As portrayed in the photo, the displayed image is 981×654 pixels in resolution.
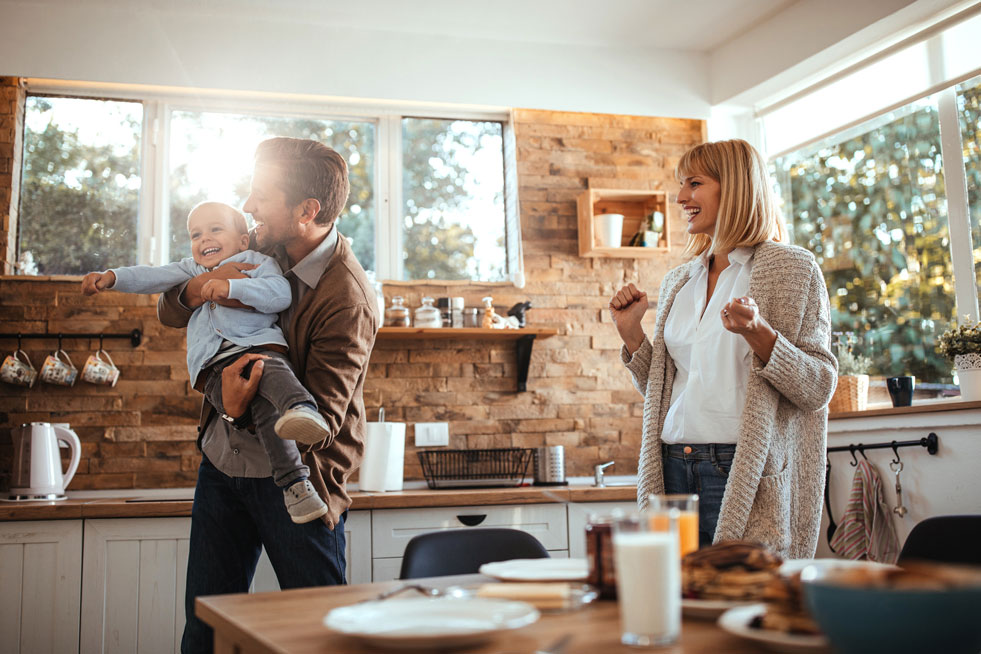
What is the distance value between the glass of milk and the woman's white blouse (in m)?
1.02

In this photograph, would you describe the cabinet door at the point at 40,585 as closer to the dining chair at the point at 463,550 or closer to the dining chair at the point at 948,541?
the dining chair at the point at 463,550

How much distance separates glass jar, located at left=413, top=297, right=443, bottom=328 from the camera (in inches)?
138

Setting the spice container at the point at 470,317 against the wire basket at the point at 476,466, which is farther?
the spice container at the point at 470,317

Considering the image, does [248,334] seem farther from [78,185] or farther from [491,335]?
[78,185]

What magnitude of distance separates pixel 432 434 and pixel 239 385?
190 cm

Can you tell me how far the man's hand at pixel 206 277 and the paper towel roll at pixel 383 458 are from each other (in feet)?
4.38

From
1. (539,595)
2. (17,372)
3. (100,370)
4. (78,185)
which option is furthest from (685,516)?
(78,185)

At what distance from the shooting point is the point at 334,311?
5.94ft

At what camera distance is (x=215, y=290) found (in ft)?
6.07

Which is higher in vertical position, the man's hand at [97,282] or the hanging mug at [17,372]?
the man's hand at [97,282]

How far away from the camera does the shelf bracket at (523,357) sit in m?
3.64

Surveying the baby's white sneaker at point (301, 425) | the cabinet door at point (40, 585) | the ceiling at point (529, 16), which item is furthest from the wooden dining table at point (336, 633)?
the ceiling at point (529, 16)

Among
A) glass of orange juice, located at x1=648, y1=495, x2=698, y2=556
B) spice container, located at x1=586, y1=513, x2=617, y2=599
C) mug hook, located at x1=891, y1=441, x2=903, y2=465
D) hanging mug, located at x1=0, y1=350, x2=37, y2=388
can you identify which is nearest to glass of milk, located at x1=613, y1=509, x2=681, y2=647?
glass of orange juice, located at x1=648, y1=495, x2=698, y2=556

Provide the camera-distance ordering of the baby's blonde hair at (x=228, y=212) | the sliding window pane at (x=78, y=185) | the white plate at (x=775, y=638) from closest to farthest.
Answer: the white plate at (x=775, y=638) → the baby's blonde hair at (x=228, y=212) → the sliding window pane at (x=78, y=185)
